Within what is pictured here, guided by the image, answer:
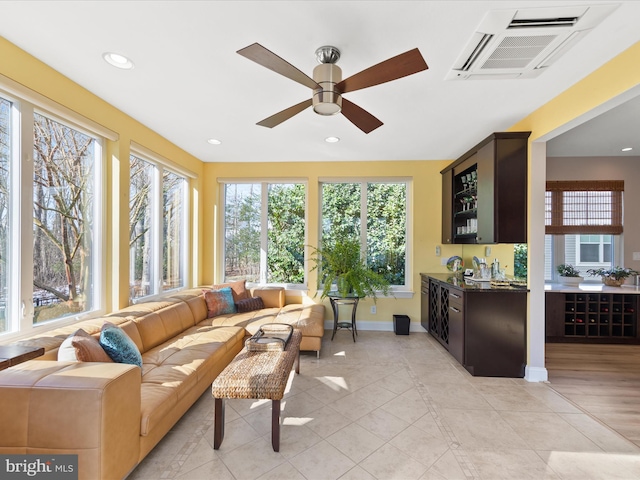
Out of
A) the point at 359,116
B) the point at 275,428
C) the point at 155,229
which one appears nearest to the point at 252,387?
the point at 275,428

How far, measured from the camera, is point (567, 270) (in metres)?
4.18

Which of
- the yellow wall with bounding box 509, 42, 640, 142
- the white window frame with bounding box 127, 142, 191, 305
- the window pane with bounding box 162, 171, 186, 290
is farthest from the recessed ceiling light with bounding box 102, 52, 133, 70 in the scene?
the yellow wall with bounding box 509, 42, 640, 142

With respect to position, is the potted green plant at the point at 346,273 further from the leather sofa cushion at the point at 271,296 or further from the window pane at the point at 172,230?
the window pane at the point at 172,230

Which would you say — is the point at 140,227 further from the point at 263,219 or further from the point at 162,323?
the point at 263,219

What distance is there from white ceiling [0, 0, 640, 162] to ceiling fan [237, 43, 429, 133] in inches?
6.2

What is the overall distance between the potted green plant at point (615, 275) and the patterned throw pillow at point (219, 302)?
17.0 feet

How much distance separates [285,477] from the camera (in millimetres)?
1583

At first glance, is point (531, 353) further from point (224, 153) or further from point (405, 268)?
point (224, 153)

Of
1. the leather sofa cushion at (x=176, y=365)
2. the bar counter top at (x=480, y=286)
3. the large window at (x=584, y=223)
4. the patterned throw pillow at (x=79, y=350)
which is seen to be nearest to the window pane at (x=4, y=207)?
the patterned throw pillow at (x=79, y=350)

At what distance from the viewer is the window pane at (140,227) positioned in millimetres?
3090

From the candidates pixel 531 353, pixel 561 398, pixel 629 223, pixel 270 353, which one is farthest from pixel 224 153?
pixel 629 223

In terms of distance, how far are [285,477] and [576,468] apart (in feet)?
5.56

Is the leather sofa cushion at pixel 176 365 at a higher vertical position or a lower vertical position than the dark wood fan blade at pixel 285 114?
lower

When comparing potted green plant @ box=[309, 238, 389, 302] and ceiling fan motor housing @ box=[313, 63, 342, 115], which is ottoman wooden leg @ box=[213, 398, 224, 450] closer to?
ceiling fan motor housing @ box=[313, 63, 342, 115]
